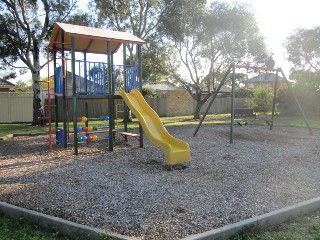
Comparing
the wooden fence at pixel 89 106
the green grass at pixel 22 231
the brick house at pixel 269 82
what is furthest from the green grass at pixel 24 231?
the brick house at pixel 269 82

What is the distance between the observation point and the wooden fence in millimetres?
23047

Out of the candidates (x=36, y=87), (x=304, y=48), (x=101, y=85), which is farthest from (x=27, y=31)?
(x=304, y=48)

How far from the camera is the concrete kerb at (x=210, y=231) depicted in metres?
3.64

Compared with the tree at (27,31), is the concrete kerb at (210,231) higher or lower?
lower

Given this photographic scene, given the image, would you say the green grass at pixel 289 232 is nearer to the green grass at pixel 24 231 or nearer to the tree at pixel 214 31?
the green grass at pixel 24 231

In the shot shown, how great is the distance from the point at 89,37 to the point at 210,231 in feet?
21.8

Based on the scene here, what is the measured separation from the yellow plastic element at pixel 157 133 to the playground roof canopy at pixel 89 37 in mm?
1502

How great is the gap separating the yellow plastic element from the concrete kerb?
10.0ft

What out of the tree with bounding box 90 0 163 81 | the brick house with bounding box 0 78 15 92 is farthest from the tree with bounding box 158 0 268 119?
the brick house with bounding box 0 78 15 92

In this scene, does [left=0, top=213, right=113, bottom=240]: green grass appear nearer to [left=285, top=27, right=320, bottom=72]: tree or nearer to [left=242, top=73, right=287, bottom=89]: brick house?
[left=242, top=73, right=287, bottom=89]: brick house

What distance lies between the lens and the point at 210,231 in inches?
145

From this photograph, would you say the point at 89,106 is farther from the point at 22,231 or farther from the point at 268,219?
the point at 268,219

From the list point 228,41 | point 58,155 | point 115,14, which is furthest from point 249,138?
point 115,14

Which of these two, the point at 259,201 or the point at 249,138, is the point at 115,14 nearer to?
the point at 249,138
